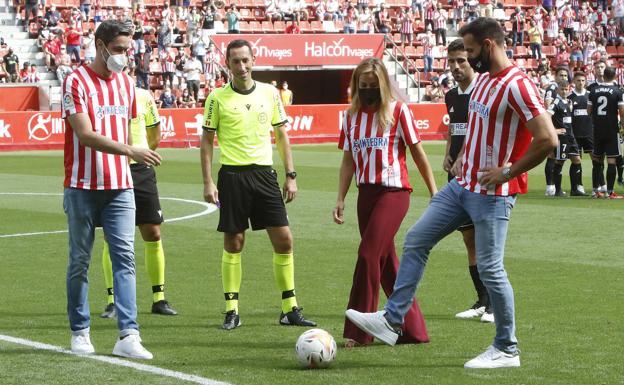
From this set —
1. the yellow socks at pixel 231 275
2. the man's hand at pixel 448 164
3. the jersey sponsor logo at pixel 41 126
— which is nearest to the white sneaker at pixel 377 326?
the yellow socks at pixel 231 275

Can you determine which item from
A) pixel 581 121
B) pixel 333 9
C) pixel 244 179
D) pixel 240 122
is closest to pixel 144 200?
pixel 244 179

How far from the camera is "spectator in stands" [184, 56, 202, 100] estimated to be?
132 feet

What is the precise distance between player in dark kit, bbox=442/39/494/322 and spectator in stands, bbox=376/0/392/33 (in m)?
36.9

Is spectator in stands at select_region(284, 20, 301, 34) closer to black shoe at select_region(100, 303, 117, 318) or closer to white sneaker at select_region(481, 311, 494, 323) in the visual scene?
black shoe at select_region(100, 303, 117, 318)

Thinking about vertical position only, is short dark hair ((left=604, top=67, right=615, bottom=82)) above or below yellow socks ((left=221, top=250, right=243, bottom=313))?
above

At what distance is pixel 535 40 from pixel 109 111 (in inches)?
1606

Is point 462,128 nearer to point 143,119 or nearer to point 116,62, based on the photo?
point 143,119

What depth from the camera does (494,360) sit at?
7.51 m

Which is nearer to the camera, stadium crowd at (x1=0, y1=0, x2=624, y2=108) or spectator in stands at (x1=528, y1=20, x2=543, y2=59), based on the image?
stadium crowd at (x1=0, y1=0, x2=624, y2=108)

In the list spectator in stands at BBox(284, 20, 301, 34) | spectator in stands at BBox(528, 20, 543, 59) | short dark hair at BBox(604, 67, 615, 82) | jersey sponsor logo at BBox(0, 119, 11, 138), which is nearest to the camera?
short dark hair at BBox(604, 67, 615, 82)

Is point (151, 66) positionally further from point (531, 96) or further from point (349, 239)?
point (531, 96)

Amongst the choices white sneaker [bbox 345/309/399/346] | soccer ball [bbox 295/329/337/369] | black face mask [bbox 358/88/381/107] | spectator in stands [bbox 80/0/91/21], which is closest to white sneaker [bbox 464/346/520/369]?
white sneaker [bbox 345/309/399/346]

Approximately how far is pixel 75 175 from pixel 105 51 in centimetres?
84

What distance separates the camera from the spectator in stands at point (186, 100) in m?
39.4
